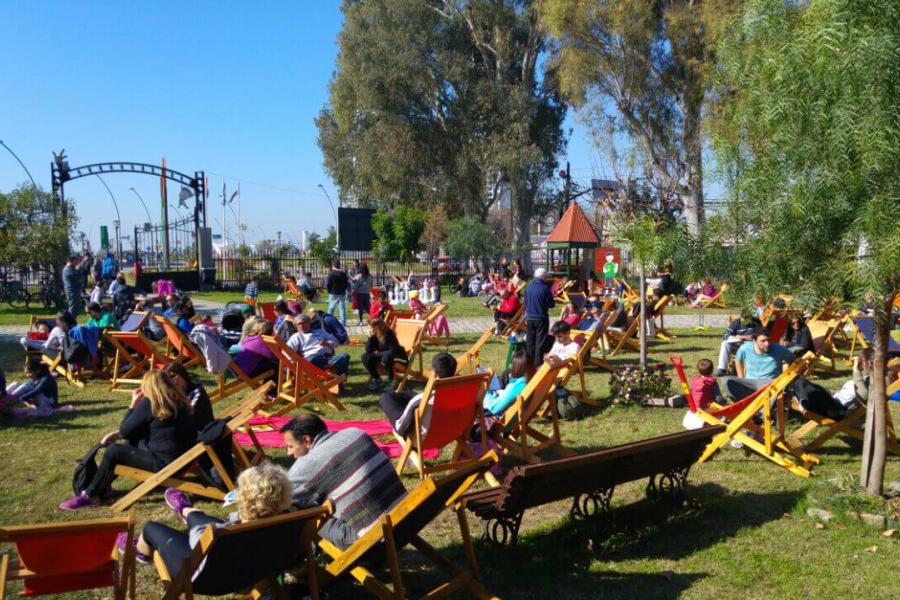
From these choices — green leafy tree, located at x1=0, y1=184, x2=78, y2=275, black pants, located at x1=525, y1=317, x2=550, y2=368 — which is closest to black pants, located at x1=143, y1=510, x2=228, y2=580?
black pants, located at x1=525, y1=317, x2=550, y2=368

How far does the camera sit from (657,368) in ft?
27.4

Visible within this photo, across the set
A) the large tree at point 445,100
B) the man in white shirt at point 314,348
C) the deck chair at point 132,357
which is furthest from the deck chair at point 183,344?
the large tree at point 445,100

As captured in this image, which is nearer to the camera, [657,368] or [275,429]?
[275,429]

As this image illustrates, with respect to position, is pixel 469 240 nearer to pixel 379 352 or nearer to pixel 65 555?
pixel 379 352

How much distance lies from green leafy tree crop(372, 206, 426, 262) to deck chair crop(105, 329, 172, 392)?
71.9 ft

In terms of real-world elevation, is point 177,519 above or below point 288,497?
below

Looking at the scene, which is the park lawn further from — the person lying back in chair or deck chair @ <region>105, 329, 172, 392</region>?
deck chair @ <region>105, 329, 172, 392</region>

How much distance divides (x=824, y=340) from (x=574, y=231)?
1719 centimetres

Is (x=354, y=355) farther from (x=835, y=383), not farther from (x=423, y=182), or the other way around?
(x=423, y=182)

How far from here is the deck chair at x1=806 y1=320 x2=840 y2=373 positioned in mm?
10348

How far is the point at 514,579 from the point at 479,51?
35680 mm

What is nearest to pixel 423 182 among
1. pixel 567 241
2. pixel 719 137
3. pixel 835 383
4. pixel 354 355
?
pixel 567 241

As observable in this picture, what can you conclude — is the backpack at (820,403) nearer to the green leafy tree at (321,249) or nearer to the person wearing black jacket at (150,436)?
the person wearing black jacket at (150,436)

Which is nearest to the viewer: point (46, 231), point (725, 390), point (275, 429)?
point (725, 390)
